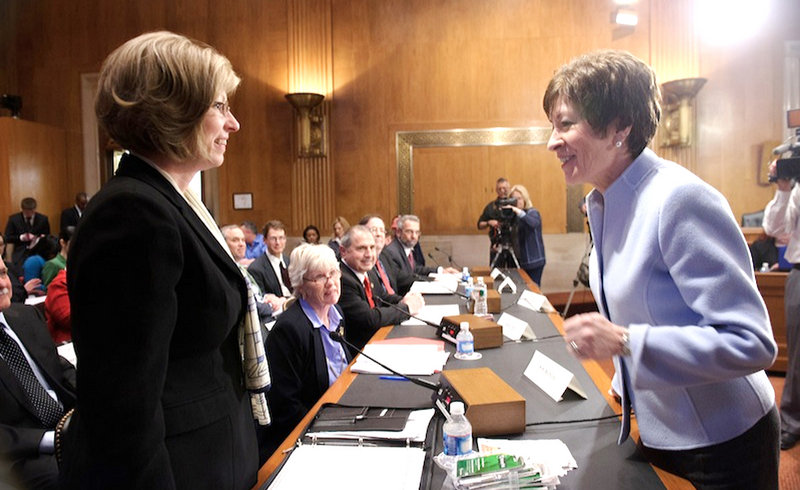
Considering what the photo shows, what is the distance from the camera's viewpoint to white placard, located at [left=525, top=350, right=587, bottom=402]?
1.66 meters

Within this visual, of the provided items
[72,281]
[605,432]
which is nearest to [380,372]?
[605,432]

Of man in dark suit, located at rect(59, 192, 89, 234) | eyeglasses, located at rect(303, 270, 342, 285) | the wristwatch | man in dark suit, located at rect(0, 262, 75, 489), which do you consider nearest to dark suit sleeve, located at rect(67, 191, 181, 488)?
the wristwatch

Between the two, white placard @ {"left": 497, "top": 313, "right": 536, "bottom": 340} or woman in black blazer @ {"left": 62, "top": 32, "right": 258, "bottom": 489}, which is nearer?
woman in black blazer @ {"left": 62, "top": 32, "right": 258, "bottom": 489}

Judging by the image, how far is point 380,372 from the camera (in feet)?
6.52

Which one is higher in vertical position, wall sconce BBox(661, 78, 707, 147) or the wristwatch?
wall sconce BBox(661, 78, 707, 147)

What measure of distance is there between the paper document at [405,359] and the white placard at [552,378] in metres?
0.32

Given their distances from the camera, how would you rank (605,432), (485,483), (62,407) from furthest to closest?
(62,407), (605,432), (485,483)

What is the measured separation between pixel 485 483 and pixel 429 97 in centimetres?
695

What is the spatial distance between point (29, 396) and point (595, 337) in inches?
70.3

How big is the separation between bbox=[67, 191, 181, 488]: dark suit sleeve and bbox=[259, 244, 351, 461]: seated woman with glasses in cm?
115

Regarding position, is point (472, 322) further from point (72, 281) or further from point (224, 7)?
point (224, 7)

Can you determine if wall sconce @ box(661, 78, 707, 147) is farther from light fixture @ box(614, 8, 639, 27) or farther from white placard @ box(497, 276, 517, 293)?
white placard @ box(497, 276, 517, 293)

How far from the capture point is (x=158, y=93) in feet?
3.26

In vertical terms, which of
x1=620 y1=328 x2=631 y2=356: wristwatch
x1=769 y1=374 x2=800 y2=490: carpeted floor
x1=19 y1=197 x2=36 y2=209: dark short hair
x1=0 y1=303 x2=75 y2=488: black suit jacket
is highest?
x1=19 y1=197 x2=36 y2=209: dark short hair
